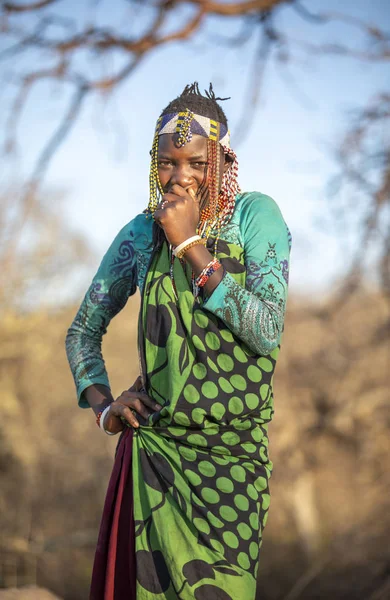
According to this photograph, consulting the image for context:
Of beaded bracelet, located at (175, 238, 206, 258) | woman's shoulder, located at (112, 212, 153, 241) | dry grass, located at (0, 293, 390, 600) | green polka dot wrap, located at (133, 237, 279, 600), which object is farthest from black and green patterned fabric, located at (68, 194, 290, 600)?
dry grass, located at (0, 293, 390, 600)

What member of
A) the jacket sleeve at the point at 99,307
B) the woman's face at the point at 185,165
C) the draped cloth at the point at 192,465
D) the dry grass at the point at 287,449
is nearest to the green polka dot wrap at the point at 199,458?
the draped cloth at the point at 192,465

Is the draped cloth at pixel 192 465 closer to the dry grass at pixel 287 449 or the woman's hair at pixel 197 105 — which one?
the woman's hair at pixel 197 105

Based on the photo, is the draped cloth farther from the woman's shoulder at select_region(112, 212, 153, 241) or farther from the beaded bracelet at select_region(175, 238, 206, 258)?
the woman's shoulder at select_region(112, 212, 153, 241)

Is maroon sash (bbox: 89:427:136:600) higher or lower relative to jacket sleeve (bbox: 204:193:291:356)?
lower

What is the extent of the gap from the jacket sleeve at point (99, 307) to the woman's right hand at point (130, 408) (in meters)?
0.22

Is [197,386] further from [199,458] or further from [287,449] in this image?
[287,449]

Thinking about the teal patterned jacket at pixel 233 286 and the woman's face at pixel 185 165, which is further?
the woman's face at pixel 185 165

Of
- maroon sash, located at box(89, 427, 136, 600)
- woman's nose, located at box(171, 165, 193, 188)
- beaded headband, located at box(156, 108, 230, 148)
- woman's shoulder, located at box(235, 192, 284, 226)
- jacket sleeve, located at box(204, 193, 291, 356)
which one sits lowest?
maroon sash, located at box(89, 427, 136, 600)

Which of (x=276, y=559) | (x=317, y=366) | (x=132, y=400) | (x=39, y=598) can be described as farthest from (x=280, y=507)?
(x=132, y=400)

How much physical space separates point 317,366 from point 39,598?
269 inches

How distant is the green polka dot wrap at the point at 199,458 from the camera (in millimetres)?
2119

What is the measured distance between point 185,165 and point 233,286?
49 centimetres

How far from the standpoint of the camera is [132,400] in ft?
7.73

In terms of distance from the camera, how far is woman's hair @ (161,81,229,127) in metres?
2.41
